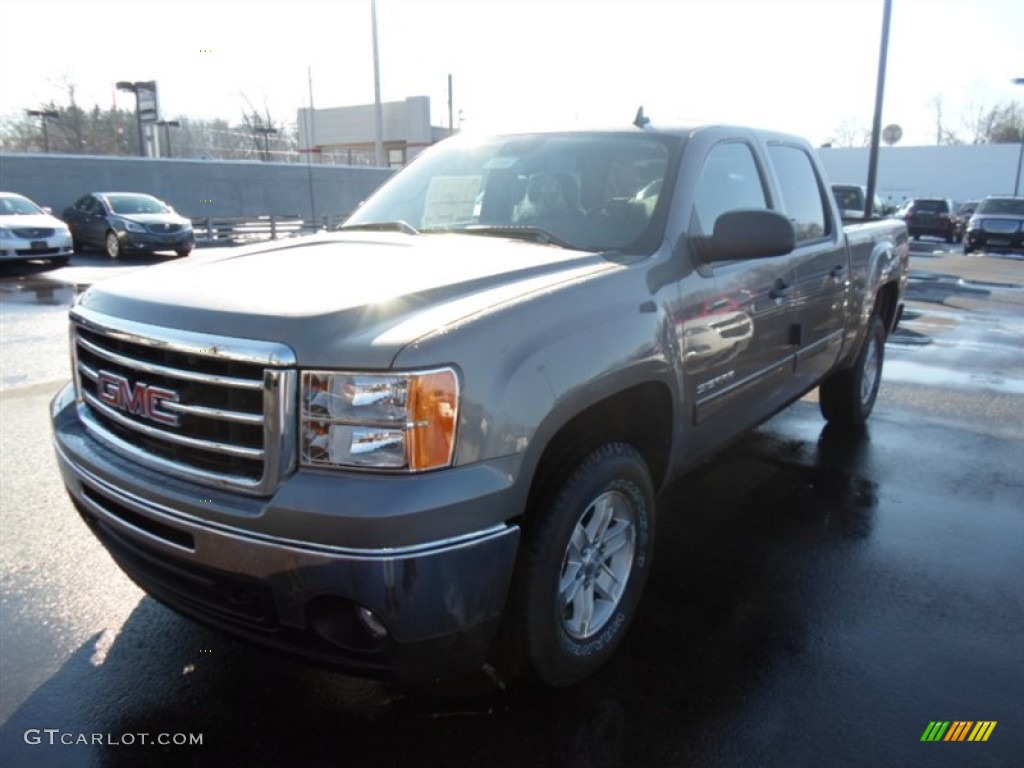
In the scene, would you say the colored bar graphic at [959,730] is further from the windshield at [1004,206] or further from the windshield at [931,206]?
the windshield at [931,206]

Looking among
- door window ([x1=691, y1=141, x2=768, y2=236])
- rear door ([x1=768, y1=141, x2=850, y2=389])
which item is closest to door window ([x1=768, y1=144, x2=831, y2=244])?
rear door ([x1=768, y1=141, x2=850, y2=389])

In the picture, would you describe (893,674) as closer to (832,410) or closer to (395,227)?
(395,227)

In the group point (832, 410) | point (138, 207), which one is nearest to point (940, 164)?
point (138, 207)

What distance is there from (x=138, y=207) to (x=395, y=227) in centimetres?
1865

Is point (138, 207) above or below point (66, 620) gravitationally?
above

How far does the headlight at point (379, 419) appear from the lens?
214cm

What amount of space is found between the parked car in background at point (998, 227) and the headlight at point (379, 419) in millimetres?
27200

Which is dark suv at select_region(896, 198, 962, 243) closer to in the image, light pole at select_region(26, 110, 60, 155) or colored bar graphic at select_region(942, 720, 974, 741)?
colored bar graphic at select_region(942, 720, 974, 741)

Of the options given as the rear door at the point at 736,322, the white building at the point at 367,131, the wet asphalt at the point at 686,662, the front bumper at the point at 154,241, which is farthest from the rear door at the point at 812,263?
the white building at the point at 367,131

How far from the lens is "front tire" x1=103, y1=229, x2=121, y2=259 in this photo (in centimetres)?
1887

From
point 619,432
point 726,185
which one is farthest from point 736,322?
point 619,432

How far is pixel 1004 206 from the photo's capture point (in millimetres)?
25328

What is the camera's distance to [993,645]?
3201 mm

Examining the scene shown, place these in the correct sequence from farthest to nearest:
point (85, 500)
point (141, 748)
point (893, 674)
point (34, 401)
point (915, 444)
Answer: point (34, 401), point (915, 444), point (893, 674), point (85, 500), point (141, 748)
